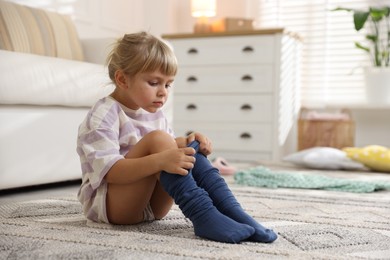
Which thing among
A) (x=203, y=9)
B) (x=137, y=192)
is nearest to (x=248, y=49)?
(x=203, y=9)

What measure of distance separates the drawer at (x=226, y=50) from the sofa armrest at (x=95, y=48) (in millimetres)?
876

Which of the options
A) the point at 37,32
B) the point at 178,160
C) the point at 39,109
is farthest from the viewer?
the point at 37,32

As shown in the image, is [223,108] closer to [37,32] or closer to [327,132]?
[327,132]

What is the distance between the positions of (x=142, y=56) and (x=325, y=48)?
2.97 metres

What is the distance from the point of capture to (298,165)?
3.07 meters

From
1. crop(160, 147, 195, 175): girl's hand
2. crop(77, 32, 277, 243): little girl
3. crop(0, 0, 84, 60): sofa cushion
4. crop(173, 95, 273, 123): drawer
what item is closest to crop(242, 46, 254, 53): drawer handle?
crop(173, 95, 273, 123): drawer

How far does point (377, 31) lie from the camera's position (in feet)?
11.7

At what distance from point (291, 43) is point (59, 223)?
8.40 feet

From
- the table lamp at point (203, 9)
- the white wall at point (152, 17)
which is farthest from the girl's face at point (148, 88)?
the table lamp at point (203, 9)

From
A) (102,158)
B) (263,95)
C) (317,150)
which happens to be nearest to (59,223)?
(102,158)

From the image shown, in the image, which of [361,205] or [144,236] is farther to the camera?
[361,205]

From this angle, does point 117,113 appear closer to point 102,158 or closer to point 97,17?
point 102,158

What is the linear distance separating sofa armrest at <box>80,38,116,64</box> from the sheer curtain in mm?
1698

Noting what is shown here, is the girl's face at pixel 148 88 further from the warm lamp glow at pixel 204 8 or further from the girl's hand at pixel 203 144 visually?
the warm lamp glow at pixel 204 8
